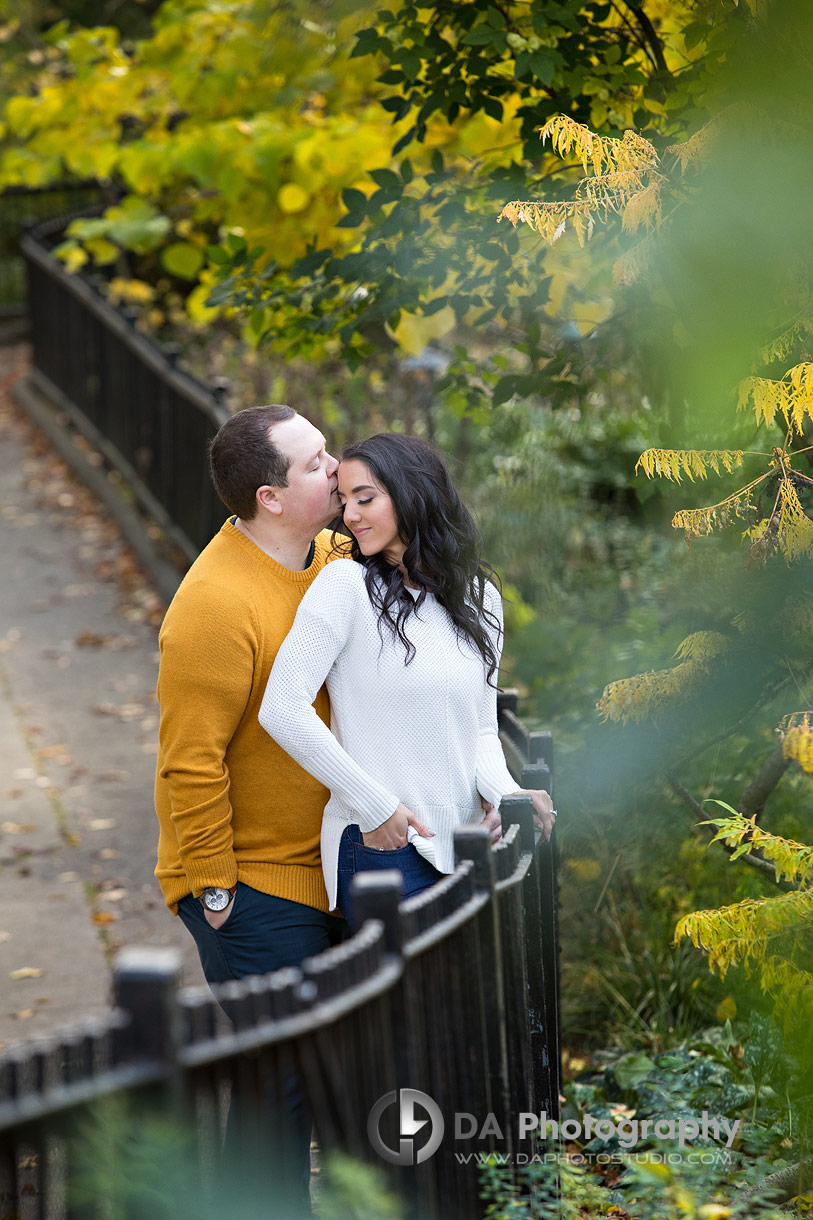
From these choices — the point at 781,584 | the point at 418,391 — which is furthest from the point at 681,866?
the point at 418,391

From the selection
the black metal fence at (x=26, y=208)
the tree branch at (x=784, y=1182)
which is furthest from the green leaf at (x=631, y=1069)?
the black metal fence at (x=26, y=208)

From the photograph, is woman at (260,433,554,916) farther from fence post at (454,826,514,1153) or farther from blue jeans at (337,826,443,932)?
fence post at (454,826,514,1153)

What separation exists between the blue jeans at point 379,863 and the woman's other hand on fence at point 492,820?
0.16m

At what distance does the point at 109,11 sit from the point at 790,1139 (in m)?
13.8

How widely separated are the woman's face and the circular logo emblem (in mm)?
1223

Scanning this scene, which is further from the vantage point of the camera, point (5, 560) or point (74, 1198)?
point (5, 560)

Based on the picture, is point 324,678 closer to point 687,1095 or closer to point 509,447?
point 687,1095

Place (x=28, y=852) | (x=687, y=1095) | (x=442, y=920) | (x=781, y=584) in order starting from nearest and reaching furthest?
(x=442, y=920) < (x=781, y=584) < (x=687, y=1095) < (x=28, y=852)

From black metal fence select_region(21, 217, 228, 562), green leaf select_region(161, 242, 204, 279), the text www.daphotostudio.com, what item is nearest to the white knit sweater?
the text www.daphotostudio.com

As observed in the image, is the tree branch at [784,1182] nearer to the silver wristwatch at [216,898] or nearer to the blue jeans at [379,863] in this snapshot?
the blue jeans at [379,863]

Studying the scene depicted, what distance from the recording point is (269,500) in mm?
2924

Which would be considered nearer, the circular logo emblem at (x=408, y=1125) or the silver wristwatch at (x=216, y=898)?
the circular logo emblem at (x=408, y=1125)

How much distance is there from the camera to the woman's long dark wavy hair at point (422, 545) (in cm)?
282

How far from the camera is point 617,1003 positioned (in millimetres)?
4477
